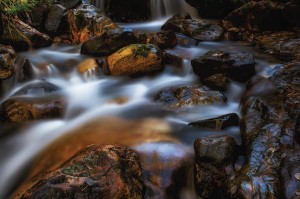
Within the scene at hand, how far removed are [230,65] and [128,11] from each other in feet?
19.9

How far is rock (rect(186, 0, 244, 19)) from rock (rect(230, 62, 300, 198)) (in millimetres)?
5595

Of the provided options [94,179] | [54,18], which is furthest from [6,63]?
[94,179]

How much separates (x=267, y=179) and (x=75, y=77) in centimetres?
490

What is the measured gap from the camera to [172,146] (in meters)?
4.19

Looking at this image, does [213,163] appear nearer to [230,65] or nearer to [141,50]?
[230,65]

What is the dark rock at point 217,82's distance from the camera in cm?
558

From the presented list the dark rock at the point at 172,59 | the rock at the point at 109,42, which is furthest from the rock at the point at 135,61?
the rock at the point at 109,42

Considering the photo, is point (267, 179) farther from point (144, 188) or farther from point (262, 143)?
point (144, 188)

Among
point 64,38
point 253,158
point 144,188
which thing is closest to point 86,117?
point 144,188

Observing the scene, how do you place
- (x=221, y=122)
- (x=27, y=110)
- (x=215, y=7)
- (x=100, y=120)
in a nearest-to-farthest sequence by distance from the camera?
(x=221, y=122) → (x=27, y=110) → (x=100, y=120) → (x=215, y=7)

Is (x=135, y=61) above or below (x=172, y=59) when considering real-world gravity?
above

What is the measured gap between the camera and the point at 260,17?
28.1 feet

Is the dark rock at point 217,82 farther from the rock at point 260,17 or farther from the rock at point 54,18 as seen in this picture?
the rock at point 54,18

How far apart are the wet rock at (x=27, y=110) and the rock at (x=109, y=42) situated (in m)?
2.20
